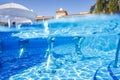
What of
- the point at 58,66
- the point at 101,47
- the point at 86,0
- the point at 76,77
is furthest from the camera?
→ the point at 86,0

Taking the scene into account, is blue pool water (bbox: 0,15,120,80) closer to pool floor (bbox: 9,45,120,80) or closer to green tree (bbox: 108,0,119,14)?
pool floor (bbox: 9,45,120,80)

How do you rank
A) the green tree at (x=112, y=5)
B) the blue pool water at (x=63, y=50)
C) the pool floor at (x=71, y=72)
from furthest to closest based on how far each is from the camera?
the green tree at (x=112, y=5), the blue pool water at (x=63, y=50), the pool floor at (x=71, y=72)

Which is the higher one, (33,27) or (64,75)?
(33,27)

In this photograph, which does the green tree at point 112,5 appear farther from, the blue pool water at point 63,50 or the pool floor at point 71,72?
the pool floor at point 71,72

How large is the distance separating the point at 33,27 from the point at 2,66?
10945mm

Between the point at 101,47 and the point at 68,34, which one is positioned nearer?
the point at 101,47

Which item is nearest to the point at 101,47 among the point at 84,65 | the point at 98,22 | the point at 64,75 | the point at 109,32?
the point at 109,32

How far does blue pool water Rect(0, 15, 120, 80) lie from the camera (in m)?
7.95

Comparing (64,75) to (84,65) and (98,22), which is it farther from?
(98,22)

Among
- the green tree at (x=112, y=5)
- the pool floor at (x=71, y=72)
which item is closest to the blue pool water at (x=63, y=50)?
the pool floor at (x=71, y=72)

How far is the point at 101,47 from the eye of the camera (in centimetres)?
1568

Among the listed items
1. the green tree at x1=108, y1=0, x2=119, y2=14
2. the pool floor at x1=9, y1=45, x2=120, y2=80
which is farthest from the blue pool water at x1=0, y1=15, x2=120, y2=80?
the green tree at x1=108, y1=0, x2=119, y2=14

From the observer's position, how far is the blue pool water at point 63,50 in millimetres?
7953

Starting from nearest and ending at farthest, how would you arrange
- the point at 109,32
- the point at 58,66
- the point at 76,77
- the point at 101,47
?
the point at 76,77
the point at 58,66
the point at 101,47
the point at 109,32
